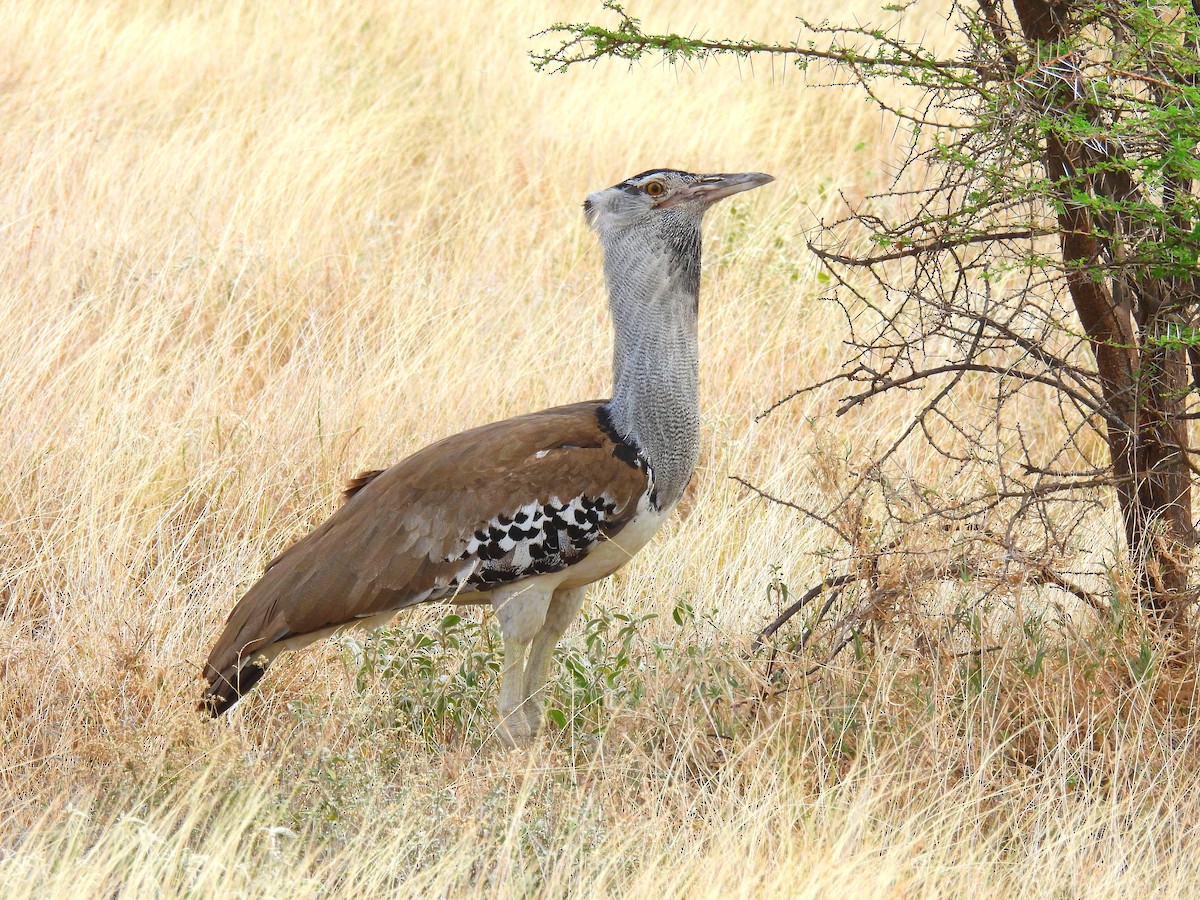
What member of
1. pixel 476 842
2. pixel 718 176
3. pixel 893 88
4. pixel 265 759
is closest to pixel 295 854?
pixel 476 842

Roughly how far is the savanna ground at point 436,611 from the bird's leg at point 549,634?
8cm

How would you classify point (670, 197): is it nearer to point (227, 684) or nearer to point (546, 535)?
point (546, 535)

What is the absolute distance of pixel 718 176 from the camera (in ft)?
12.0

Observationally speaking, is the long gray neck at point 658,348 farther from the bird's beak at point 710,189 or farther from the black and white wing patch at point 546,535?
the black and white wing patch at point 546,535

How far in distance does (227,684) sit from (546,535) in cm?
81

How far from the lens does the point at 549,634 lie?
3688 millimetres

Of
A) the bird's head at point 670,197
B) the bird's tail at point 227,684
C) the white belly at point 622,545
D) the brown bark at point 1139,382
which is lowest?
the bird's tail at point 227,684

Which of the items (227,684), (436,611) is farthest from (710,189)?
(227,684)

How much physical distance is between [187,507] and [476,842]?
195 centimetres

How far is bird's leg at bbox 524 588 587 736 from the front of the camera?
144 inches

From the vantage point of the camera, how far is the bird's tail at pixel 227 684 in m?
3.40

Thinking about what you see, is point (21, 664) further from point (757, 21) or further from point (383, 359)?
point (757, 21)

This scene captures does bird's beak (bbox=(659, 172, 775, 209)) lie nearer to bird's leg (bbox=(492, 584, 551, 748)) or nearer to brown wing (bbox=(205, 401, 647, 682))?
brown wing (bbox=(205, 401, 647, 682))

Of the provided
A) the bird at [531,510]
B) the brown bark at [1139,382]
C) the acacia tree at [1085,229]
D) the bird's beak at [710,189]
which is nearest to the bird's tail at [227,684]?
the bird at [531,510]
